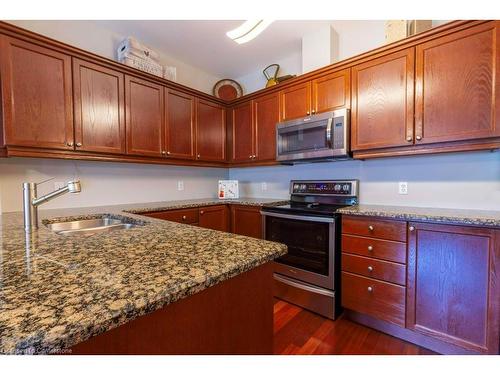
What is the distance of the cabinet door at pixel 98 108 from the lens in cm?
199

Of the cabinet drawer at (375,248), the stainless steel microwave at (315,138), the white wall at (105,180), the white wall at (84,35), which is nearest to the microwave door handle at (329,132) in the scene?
the stainless steel microwave at (315,138)

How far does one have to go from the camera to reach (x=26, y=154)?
5.79ft

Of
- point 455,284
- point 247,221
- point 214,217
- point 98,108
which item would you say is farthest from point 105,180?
point 455,284

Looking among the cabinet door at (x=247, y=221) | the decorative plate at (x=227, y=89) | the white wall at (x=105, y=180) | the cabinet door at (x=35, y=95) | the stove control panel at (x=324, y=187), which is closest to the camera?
the cabinet door at (x=35, y=95)

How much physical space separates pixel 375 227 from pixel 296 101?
4.75 ft

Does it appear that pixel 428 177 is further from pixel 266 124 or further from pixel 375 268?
pixel 266 124

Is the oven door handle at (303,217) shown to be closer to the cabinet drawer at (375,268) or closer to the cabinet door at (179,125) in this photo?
the cabinet drawer at (375,268)

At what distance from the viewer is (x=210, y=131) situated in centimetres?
300

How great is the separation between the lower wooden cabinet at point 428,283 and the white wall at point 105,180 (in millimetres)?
2055

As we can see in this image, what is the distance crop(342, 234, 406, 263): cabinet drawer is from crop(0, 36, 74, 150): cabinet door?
7.79 feet

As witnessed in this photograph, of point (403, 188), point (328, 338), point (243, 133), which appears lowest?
point (328, 338)

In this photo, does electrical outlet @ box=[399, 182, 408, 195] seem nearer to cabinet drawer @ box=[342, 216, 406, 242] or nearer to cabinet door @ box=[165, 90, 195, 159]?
cabinet drawer @ box=[342, 216, 406, 242]
